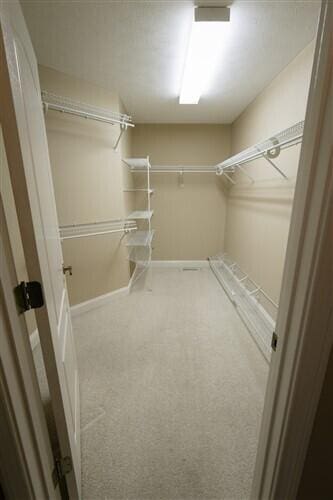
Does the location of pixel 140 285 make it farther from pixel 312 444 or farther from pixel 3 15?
pixel 3 15

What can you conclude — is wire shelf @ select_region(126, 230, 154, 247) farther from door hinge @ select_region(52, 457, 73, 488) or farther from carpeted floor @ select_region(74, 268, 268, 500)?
door hinge @ select_region(52, 457, 73, 488)

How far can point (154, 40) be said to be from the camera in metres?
1.58

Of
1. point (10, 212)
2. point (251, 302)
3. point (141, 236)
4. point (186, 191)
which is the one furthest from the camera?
point (186, 191)

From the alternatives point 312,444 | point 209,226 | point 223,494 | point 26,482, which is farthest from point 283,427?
point 209,226

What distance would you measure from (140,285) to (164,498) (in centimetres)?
236

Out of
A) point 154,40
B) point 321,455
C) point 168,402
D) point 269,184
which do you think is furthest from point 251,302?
point 154,40

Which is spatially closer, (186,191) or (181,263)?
(186,191)

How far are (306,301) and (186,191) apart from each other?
11.0 ft

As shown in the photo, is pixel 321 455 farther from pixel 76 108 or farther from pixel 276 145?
pixel 76 108

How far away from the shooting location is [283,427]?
686 millimetres

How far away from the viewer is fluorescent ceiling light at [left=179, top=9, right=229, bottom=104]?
1411mm

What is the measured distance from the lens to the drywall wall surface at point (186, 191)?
3.49 metres

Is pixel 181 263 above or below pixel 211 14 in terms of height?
below

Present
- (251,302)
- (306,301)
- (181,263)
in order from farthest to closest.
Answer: (181,263) < (251,302) < (306,301)
